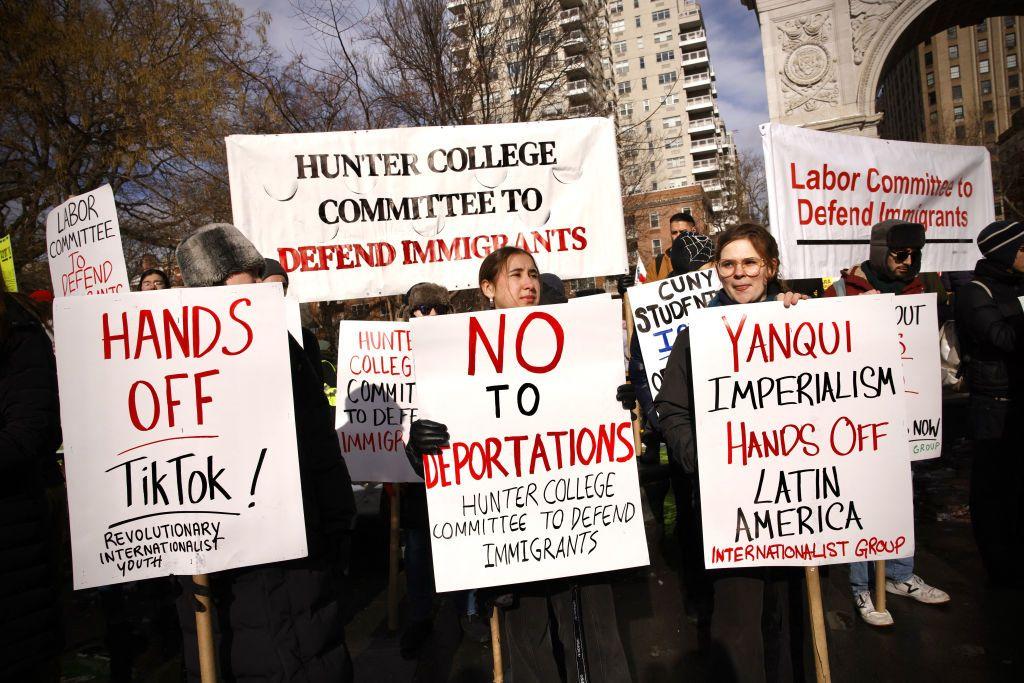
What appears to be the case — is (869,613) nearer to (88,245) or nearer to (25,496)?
(25,496)

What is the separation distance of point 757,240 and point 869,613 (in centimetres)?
244

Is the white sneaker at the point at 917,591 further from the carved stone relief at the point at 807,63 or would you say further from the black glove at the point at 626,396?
the carved stone relief at the point at 807,63

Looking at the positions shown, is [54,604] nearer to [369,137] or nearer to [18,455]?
[18,455]

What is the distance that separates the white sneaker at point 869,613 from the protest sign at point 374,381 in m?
2.87

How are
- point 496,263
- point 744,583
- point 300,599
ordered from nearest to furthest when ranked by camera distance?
point 300,599, point 744,583, point 496,263

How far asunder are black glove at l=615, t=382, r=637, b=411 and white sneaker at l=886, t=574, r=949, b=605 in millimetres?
2634

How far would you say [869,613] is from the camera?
3.83 m

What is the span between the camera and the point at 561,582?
110 inches

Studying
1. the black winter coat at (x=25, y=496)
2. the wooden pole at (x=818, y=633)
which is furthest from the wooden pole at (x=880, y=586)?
the black winter coat at (x=25, y=496)

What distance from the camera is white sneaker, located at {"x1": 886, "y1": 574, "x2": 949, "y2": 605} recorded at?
398 cm

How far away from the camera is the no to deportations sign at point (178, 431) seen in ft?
7.19

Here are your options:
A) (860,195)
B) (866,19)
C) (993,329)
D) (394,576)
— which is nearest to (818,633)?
(993,329)

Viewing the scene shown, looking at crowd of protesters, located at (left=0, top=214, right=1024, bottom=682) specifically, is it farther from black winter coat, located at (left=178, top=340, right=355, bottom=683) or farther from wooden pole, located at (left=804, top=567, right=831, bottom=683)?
wooden pole, located at (left=804, top=567, right=831, bottom=683)

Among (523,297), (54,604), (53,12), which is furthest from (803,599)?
(53,12)
